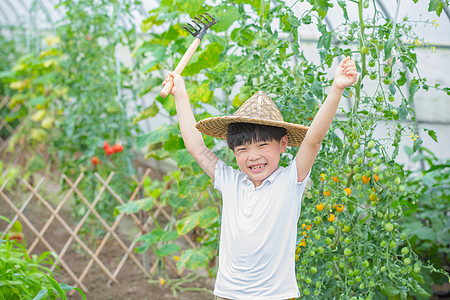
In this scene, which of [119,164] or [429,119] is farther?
[119,164]

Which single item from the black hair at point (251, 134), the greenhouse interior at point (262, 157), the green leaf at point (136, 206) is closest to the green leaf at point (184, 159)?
the greenhouse interior at point (262, 157)

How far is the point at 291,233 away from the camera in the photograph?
1537 mm

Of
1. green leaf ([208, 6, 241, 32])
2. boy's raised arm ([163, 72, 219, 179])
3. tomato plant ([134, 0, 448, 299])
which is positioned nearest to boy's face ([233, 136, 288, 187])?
boy's raised arm ([163, 72, 219, 179])

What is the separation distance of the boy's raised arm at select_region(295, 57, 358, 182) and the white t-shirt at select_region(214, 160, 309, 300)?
0.03 metres

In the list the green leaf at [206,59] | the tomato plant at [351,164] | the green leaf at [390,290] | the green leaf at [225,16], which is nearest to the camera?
the tomato plant at [351,164]

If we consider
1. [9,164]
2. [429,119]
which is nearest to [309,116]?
[429,119]

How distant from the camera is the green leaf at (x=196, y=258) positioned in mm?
2615

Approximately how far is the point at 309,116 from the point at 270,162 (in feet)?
1.50

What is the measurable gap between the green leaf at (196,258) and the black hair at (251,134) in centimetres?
116

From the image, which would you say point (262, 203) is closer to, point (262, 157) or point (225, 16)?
point (262, 157)

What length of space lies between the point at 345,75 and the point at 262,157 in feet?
1.14

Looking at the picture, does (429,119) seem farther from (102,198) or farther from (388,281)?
(102,198)

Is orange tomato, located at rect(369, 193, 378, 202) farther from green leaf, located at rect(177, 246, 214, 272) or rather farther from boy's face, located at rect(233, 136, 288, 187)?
green leaf, located at rect(177, 246, 214, 272)

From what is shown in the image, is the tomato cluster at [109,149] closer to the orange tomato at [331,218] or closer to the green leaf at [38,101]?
the green leaf at [38,101]
